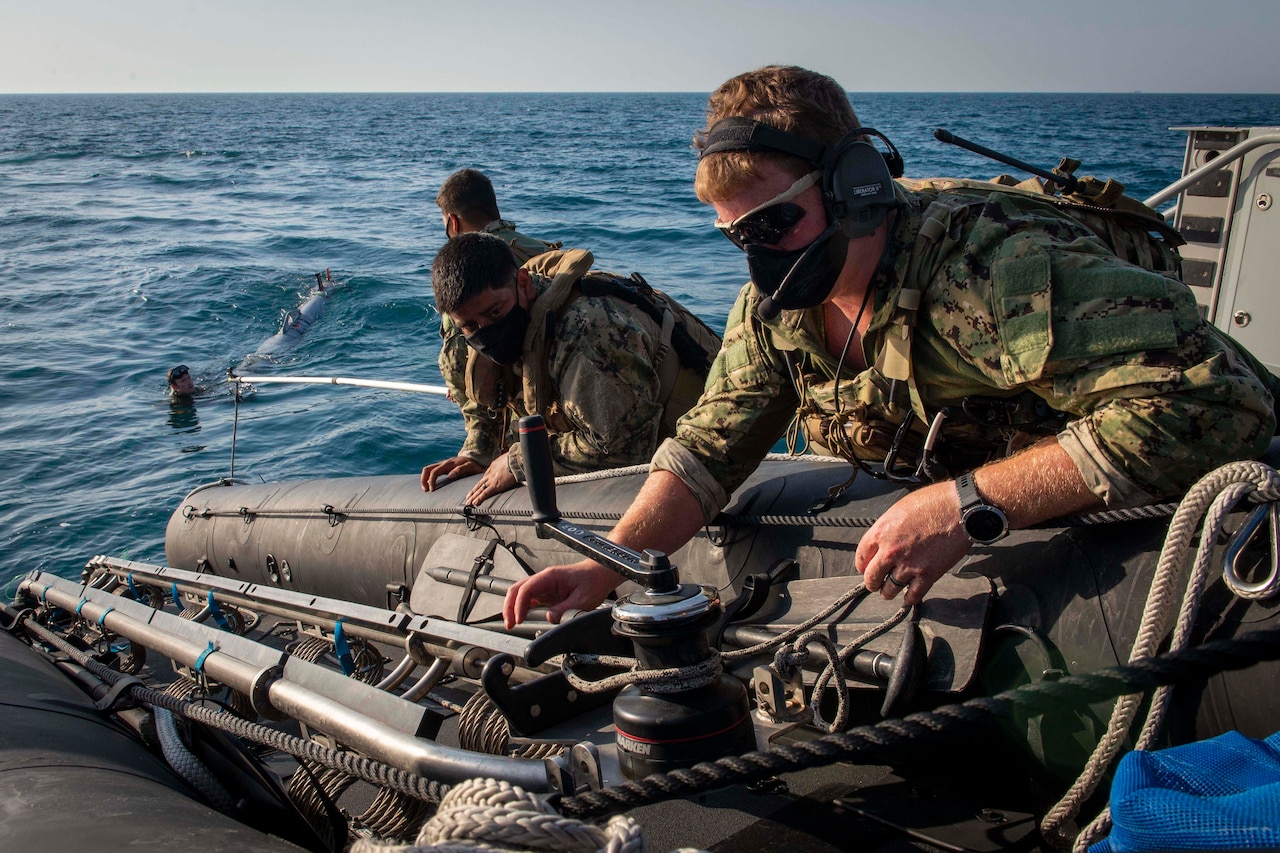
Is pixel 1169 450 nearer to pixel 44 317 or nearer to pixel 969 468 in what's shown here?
pixel 969 468

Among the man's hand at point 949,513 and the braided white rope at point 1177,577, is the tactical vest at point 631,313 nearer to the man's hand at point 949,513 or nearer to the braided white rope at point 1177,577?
the man's hand at point 949,513

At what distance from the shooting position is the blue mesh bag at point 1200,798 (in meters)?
1.00

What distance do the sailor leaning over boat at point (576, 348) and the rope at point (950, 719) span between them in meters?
2.50

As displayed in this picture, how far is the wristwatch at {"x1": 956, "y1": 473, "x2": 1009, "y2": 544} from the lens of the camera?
176cm

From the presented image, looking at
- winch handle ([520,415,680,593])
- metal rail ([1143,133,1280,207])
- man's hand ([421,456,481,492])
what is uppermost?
metal rail ([1143,133,1280,207])

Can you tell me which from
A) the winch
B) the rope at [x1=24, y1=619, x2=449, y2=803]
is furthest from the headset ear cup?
the rope at [x1=24, y1=619, x2=449, y2=803]

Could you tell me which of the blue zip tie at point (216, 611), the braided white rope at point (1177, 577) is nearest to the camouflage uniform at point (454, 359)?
the blue zip tie at point (216, 611)

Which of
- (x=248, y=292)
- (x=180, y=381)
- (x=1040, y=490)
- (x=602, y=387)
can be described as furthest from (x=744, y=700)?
(x=248, y=292)

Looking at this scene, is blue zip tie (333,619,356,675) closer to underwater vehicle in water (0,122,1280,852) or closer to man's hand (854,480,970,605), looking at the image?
underwater vehicle in water (0,122,1280,852)

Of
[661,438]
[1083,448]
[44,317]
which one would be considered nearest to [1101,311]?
[1083,448]

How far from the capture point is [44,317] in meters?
14.0

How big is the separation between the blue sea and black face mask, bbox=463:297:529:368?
4.20m

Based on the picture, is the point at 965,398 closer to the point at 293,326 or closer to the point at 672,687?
the point at 672,687

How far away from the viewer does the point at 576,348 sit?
361 cm
